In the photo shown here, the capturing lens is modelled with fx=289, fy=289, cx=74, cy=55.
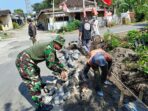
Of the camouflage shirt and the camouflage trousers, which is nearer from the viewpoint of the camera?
the camouflage shirt

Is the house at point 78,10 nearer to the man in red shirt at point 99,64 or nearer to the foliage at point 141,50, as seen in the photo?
the foliage at point 141,50

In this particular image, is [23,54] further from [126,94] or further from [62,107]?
[126,94]

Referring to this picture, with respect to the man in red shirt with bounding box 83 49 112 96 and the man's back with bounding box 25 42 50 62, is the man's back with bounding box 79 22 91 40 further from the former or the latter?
the man's back with bounding box 25 42 50 62

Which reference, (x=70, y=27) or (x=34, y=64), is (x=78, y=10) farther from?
(x=34, y=64)

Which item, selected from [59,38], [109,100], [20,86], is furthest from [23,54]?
[20,86]

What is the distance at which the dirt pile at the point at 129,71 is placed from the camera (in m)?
6.75

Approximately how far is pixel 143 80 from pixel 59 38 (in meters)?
2.35

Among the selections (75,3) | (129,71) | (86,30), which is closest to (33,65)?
(129,71)

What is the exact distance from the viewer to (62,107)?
249 inches

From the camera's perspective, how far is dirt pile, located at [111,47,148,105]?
22.2 ft

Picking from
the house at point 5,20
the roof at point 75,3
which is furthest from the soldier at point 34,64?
the house at point 5,20

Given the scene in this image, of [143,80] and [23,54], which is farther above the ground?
[23,54]

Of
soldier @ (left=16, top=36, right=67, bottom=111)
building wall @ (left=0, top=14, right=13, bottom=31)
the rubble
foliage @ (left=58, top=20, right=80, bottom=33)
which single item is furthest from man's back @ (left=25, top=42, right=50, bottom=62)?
building wall @ (left=0, top=14, right=13, bottom=31)

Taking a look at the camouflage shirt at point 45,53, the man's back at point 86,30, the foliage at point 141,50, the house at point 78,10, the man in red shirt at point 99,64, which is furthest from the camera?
the house at point 78,10
